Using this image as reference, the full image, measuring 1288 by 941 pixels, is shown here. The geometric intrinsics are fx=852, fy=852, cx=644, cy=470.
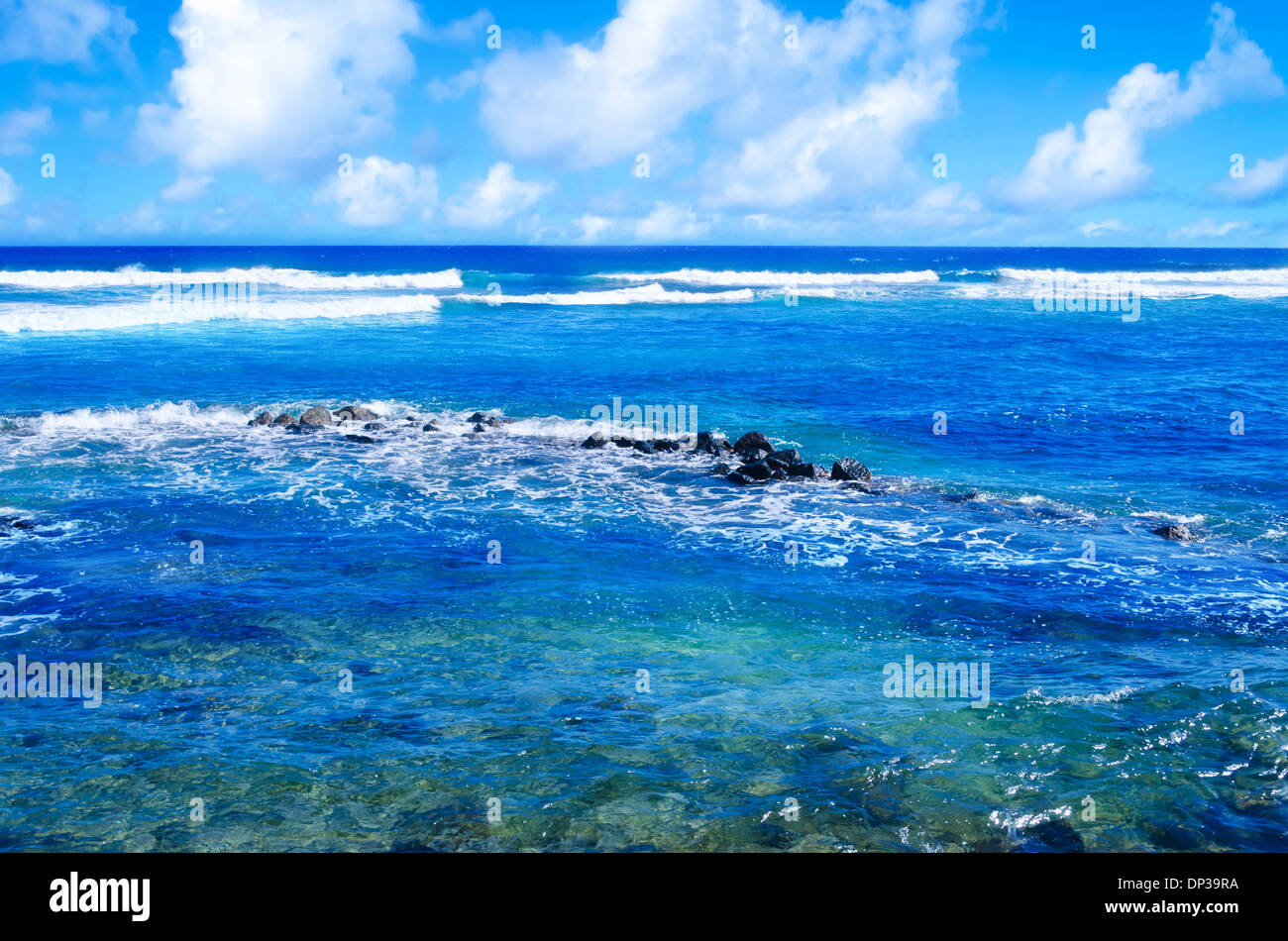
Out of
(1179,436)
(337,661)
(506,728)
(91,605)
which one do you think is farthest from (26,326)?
(1179,436)

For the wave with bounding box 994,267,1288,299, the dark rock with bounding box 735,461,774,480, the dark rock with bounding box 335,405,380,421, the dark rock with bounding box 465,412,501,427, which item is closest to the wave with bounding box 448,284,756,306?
the wave with bounding box 994,267,1288,299

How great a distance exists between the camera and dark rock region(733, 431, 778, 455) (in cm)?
2434

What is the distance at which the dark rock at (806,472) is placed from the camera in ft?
72.8

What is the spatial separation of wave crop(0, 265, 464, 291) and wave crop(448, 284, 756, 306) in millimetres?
9438

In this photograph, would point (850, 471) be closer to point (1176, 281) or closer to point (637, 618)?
point (637, 618)

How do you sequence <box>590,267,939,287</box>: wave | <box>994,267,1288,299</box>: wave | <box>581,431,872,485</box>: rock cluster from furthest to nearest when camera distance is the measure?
<box>590,267,939,287</box>: wave
<box>994,267,1288,299</box>: wave
<box>581,431,872,485</box>: rock cluster

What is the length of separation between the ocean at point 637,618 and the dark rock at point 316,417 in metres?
1.22

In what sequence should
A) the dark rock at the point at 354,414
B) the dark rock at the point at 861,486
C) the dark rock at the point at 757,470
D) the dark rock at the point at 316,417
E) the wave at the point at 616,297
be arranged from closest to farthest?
the dark rock at the point at 861,486 < the dark rock at the point at 757,470 < the dark rock at the point at 316,417 < the dark rock at the point at 354,414 < the wave at the point at 616,297

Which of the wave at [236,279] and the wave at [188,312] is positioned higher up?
the wave at [236,279]

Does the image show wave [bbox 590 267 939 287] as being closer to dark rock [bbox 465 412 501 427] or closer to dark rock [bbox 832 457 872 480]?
dark rock [bbox 465 412 501 427]

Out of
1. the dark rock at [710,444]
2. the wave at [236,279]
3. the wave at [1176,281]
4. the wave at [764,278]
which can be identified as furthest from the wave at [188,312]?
the wave at [1176,281]

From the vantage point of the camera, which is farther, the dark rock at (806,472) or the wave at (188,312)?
the wave at (188,312)

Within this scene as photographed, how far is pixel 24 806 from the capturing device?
862cm

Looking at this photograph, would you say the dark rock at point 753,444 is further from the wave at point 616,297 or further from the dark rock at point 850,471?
the wave at point 616,297
